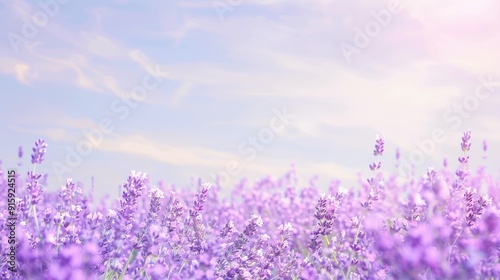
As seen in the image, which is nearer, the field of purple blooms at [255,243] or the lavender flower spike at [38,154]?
the field of purple blooms at [255,243]

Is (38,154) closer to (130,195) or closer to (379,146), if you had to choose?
(130,195)

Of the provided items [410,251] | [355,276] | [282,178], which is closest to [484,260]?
[410,251]

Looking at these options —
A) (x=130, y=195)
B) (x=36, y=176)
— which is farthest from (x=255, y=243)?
(x=36, y=176)

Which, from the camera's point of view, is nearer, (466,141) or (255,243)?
(255,243)

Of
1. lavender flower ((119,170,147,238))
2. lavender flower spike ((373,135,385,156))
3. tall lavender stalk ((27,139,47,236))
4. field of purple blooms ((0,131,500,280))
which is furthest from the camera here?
lavender flower spike ((373,135,385,156))

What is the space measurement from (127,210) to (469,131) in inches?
95.6

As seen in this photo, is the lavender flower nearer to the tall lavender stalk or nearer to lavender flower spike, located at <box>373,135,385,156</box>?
the tall lavender stalk

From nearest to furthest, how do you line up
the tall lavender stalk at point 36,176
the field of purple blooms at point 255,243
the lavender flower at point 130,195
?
the field of purple blooms at point 255,243 → the lavender flower at point 130,195 → the tall lavender stalk at point 36,176

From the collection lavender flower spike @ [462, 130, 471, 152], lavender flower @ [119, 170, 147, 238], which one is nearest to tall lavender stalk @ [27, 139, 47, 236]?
lavender flower @ [119, 170, 147, 238]

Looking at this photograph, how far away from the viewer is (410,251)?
2.10 meters

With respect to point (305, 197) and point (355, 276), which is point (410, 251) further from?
point (305, 197)

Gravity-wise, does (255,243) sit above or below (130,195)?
below

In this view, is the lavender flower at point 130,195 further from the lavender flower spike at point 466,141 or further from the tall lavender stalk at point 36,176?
the lavender flower spike at point 466,141

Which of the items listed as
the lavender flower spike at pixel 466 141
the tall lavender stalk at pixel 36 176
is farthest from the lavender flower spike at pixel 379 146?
the tall lavender stalk at pixel 36 176
